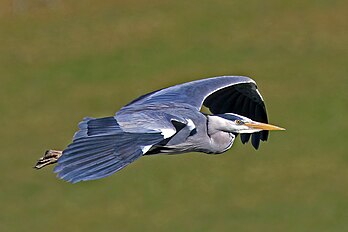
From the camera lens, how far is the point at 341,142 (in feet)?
66.4

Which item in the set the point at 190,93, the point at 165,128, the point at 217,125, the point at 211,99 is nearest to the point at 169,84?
the point at 211,99

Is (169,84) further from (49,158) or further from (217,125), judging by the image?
(217,125)

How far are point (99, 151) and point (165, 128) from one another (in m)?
0.56

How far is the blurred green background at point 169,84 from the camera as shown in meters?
17.8

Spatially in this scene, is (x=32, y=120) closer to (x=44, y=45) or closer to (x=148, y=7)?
(x=44, y=45)

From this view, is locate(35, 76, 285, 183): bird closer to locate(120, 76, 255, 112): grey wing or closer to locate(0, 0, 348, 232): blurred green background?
locate(120, 76, 255, 112): grey wing

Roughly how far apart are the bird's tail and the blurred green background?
9047 mm

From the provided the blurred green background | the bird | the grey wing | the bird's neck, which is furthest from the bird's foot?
the blurred green background

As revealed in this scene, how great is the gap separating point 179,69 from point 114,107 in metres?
2.71

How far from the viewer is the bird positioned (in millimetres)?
7621

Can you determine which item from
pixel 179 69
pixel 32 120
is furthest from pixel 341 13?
pixel 32 120

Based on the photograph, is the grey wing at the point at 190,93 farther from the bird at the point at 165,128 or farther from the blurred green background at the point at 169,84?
the blurred green background at the point at 169,84

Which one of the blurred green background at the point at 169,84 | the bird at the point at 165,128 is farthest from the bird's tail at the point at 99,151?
the blurred green background at the point at 169,84

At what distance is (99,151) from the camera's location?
25.3 ft
